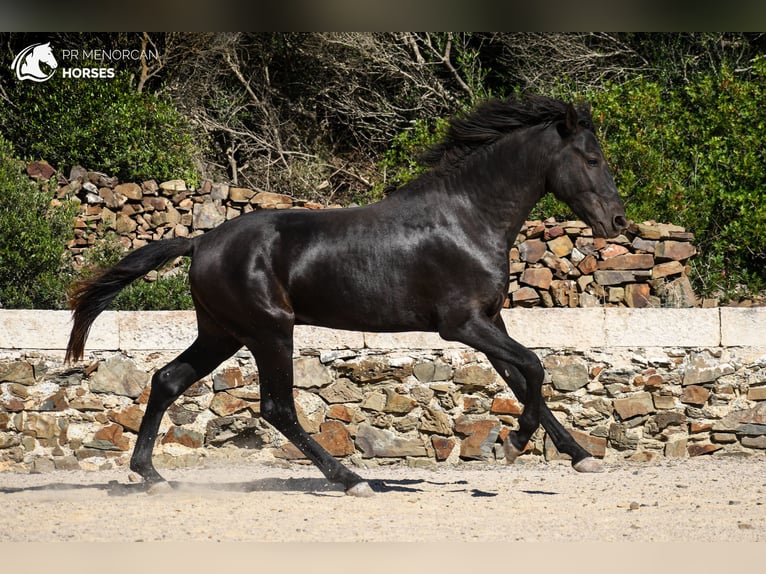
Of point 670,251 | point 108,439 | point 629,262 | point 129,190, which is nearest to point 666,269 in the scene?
point 670,251

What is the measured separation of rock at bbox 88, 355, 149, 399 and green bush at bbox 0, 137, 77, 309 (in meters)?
1.92

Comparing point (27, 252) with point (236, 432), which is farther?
point (27, 252)

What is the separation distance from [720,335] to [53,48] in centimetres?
822

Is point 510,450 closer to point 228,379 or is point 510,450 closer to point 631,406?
point 631,406

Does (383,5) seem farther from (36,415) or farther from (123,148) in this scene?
(123,148)

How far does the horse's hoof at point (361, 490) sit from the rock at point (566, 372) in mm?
1974

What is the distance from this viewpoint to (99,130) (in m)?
10.8


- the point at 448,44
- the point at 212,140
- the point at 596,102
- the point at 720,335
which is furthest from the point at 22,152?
the point at 720,335

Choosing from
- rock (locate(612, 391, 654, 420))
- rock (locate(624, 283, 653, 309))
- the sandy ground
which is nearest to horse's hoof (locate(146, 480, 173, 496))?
the sandy ground

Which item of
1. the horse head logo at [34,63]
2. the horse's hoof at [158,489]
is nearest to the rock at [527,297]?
the horse's hoof at [158,489]

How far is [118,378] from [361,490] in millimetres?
2251

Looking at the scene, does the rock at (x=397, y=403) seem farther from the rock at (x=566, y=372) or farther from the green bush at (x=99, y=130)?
the green bush at (x=99, y=130)

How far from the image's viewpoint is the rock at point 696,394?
22.2 feet

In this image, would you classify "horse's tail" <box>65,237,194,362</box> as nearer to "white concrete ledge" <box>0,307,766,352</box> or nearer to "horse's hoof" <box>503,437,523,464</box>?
"white concrete ledge" <box>0,307,766,352</box>
